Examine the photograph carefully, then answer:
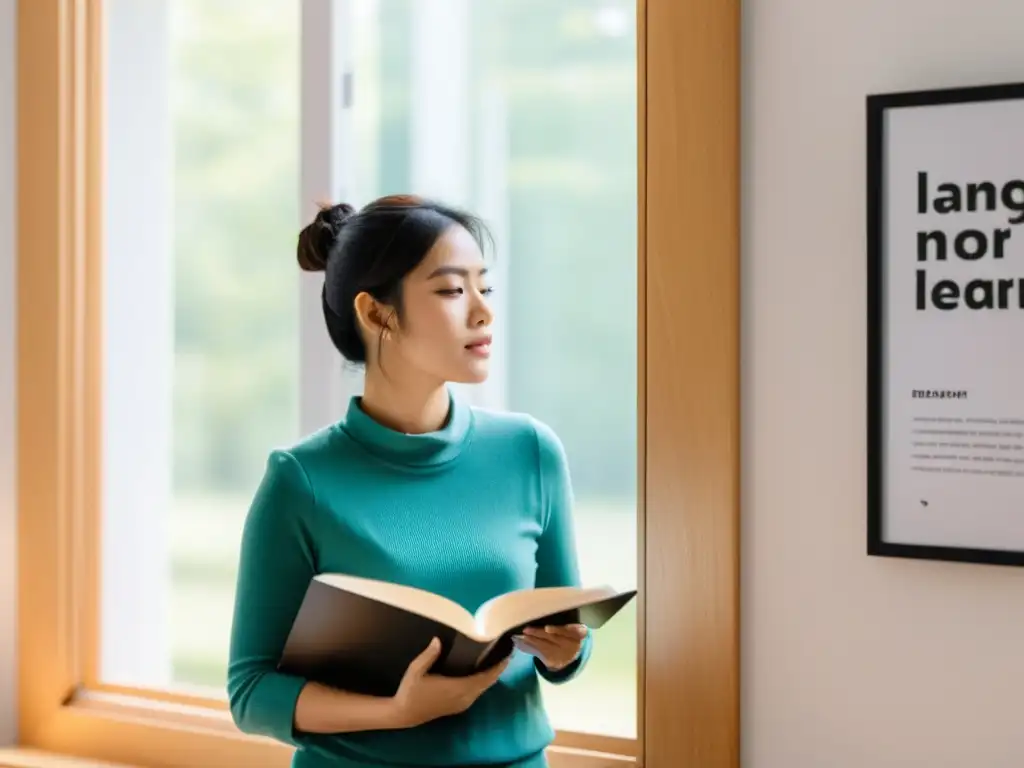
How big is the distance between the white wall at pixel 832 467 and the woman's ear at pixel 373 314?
16.9 inches

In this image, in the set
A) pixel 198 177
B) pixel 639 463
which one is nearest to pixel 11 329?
pixel 639 463

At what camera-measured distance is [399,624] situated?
119 cm

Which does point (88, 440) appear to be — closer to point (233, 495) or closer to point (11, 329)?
point (11, 329)

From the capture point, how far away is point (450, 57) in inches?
136

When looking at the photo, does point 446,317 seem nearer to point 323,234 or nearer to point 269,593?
point 323,234

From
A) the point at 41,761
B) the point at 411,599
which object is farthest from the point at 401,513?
the point at 41,761

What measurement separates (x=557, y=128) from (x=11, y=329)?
7.82ft

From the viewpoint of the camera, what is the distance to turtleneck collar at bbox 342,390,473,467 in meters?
1.37

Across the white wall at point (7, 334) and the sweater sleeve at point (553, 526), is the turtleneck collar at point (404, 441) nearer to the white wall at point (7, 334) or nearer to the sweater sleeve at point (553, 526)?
the sweater sleeve at point (553, 526)

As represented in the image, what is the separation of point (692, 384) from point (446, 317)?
32cm

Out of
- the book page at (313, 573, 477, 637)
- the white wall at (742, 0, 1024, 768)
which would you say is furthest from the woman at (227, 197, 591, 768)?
the white wall at (742, 0, 1024, 768)

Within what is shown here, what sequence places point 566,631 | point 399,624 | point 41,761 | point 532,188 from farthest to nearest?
1. point 532,188
2. point 41,761
3. point 566,631
4. point 399,624

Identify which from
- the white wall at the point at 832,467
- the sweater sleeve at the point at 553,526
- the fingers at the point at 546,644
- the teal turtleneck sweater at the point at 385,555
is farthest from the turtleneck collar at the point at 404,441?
the white wall at the point at 832,467

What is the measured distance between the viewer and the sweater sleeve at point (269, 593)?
133 centimetres
